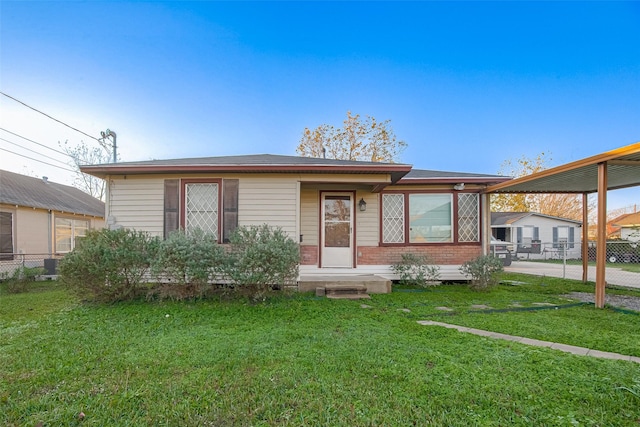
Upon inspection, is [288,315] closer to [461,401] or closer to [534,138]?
[461,401]

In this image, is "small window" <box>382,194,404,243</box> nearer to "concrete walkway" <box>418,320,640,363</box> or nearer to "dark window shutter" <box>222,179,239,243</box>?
"concrete walkway" <box>418,320,640,363</box>

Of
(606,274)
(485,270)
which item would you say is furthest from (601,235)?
(606,274)

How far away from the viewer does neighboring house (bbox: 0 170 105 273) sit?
9.48 m

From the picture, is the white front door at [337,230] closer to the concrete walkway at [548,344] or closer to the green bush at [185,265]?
the green bush at [185,265]

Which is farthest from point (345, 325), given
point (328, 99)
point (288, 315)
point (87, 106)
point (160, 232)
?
point (87, 106)

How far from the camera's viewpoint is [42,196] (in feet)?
38.1

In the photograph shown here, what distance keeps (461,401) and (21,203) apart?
1396cm

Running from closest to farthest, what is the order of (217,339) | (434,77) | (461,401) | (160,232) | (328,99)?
(461,401) → (217,339) → (160,232) → (434,77) → (328,99)

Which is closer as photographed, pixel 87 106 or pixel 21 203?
pixel 21 203

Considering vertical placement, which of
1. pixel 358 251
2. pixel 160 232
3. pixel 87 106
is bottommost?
pixel 358 251

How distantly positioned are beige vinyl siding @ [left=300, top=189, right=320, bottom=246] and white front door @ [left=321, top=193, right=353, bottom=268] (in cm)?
21

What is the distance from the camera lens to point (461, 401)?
6.90ft

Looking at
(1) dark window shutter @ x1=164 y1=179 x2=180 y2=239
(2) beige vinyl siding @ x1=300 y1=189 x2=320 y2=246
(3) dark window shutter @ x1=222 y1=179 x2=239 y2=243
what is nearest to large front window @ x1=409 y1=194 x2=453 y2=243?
(2) beige vinyl siding @ x1=300 y1=189 x2=320 y2=246

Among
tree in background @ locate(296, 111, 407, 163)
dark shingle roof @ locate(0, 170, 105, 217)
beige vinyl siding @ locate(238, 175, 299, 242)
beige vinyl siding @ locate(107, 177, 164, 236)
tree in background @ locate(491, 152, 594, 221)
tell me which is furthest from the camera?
tree in background @ locate(491, 152, 594, 221)
